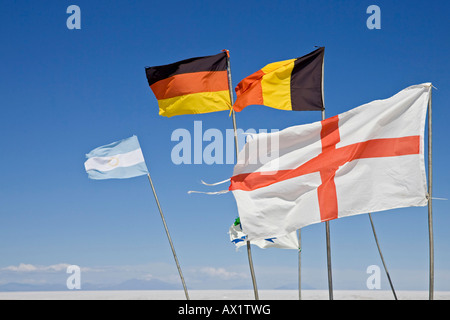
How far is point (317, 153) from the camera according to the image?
14141 millimetres

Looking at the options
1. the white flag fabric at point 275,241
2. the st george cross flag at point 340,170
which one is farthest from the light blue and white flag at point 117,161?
the st george cross flag at point 340,170

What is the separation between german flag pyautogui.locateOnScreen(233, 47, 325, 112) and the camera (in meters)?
16.1

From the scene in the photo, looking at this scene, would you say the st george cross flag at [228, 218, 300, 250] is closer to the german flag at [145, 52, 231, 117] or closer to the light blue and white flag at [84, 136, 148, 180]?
the light blue and white flag at [84, 136, 148, 180]

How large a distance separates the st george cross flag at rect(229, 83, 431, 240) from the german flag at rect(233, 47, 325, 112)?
2013mm

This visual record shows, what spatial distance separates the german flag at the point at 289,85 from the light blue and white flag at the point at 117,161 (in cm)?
822

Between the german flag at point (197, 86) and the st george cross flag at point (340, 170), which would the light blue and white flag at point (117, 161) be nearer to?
the german flag at point (197, 86)

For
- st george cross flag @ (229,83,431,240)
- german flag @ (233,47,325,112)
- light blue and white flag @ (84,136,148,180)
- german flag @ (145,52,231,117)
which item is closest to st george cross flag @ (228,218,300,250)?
light blue and white flag @ (84,136,148,180)

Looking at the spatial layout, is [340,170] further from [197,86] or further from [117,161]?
[117,161]

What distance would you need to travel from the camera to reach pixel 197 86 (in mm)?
16969

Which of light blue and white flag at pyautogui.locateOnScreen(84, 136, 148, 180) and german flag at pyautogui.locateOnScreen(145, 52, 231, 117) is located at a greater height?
german flag at pyautogui.locateOnScreen(145, 52, 231, 117)
